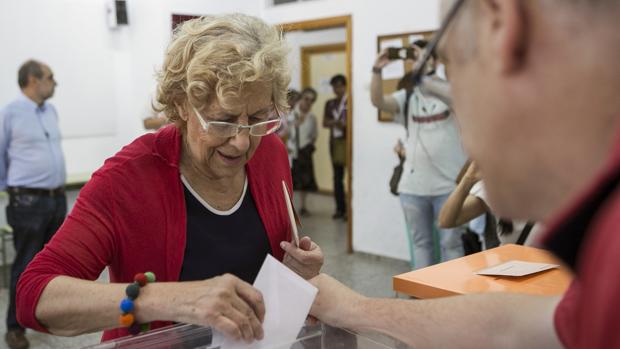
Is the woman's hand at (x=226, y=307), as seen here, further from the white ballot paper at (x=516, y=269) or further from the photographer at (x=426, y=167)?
the photographer at (x=426, y=167)

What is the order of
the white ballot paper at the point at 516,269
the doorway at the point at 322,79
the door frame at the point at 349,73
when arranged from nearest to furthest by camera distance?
the white ballot paper at the point at 516,269 < the door frame at the point at 349,73 < the doorway at the point at 322,79

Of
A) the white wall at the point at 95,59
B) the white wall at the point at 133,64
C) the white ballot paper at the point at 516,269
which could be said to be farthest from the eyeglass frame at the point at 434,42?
the white wall at the point at 95,59

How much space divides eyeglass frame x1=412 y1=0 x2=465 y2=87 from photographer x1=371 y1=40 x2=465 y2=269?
10.8 ft

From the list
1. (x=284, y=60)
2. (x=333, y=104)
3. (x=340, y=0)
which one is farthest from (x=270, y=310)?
(x=333, y=104)

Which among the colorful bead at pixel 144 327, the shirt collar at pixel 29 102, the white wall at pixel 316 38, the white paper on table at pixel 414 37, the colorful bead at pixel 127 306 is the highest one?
the white wall at pixel 316 38

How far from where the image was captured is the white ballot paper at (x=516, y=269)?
1.78m

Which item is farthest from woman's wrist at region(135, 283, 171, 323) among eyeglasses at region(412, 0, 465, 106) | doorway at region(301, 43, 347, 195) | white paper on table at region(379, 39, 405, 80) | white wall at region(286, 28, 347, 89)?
doorway at region(301, 43, 347, 195)

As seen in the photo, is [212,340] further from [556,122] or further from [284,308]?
[556,122]

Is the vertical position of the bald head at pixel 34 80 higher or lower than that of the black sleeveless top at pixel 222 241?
higher

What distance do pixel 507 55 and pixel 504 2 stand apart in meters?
0.04

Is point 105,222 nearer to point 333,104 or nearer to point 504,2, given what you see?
point 504,2

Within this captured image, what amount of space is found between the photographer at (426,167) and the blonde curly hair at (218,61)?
258 centimetres

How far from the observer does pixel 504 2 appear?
1.49 feet

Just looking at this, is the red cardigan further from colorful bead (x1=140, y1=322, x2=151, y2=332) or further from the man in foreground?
the man in foreground
